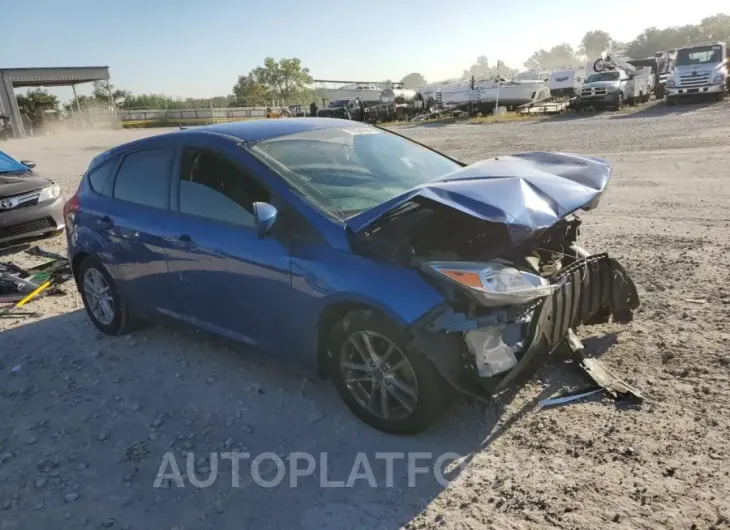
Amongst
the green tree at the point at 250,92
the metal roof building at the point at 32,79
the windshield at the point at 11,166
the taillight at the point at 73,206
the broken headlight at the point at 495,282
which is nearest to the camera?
the broken headlight at the point at 495,282

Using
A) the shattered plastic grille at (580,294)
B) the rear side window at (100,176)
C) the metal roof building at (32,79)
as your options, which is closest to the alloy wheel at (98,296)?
the rear side window at (100,176)

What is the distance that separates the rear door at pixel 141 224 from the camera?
14.3ft

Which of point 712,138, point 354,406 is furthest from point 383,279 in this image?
point 712,138

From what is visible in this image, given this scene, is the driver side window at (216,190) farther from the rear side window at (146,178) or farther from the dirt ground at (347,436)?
the dirt ground at (347,436)

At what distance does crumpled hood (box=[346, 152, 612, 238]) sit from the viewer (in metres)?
3.08

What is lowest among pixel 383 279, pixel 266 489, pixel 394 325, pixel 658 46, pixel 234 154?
pixel 266 489

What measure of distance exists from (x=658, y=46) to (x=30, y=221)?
142568mm

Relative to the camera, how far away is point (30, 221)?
8242mm

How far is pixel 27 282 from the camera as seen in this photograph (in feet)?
21.4

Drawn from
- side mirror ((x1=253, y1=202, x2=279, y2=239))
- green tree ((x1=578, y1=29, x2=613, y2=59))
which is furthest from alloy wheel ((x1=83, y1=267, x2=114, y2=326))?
green tree ((x1=578, y1=29, x2=613, y2=59))

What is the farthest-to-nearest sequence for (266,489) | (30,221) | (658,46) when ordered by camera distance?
(658,46) < (30,221) < (266,489)

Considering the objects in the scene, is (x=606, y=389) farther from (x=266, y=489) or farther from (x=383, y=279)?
(x=266, y=489)

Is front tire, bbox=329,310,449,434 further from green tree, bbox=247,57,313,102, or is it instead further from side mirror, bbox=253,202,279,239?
green tree, bbox=247,57,313,102

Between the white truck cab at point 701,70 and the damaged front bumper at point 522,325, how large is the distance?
27.4 m
